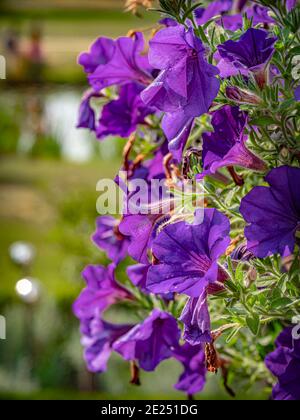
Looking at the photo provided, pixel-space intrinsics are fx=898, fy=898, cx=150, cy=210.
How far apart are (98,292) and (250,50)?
42 cm

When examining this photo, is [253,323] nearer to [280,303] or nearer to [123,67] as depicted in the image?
[280,303]

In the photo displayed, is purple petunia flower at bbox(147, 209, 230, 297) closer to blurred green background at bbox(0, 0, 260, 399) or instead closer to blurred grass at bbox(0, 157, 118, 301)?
blurred green background at bbox(0, 0, 260, 399)

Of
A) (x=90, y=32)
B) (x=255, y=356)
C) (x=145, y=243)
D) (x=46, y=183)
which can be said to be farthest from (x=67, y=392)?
(x=90, y=32)

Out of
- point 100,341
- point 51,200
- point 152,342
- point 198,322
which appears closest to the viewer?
point 198,322

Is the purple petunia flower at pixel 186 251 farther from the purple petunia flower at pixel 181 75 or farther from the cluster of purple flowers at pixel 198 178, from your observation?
the purple petunia flower at pixel 181 75

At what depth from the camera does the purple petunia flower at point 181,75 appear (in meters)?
0.79

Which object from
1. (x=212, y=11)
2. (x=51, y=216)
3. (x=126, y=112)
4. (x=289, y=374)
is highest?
(x=51, y=216)

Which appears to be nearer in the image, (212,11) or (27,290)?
(212,11)

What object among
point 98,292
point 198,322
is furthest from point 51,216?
point 198,322

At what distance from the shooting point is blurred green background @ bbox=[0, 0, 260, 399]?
279cm

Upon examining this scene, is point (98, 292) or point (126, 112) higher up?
point (126, 112)

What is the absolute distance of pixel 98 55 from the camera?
109 cm

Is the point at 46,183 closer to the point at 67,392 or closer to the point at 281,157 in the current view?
the point at 67,392
